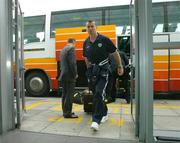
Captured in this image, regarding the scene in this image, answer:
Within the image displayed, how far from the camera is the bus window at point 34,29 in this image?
1200cm

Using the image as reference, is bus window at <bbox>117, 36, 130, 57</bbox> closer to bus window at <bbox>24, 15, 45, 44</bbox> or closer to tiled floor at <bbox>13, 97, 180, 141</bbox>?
tiled floor at <bbox>13, 97, 180, 141</bbox>

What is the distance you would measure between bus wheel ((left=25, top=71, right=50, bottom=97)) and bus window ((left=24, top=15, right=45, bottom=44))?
4.16 feet

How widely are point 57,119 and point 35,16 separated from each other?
620 cm

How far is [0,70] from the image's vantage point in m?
5.62

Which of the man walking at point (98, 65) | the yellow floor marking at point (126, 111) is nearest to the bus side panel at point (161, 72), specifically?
the yellow floor marking at point (126, 111)

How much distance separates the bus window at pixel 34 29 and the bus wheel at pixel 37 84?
1267mm

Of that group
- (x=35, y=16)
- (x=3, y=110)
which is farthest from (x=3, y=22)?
(x=35, y=16)

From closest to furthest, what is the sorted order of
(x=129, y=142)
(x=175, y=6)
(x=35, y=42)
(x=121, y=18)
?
(x=129, y=142)
(x=175, y=6)
(x=121, y=18)
(x=35, y=42)

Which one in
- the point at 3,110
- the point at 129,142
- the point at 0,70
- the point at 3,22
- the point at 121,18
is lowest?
the point at 129,142

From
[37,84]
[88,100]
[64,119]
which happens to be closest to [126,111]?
[88,100]

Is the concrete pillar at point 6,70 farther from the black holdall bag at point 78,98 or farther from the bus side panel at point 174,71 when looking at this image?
the bus side panel at point 174,71

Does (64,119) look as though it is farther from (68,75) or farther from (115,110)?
A: (115,110)

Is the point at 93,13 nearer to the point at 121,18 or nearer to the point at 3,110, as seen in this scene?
the point at 121,18

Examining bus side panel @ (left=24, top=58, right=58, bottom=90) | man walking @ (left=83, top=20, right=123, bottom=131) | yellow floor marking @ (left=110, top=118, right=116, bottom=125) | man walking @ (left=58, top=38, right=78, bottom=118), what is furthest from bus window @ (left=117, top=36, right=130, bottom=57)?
man walking @ (left=83, top=20, right=123, bottom=131)
